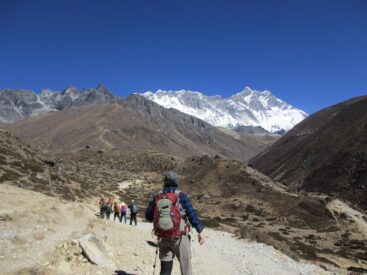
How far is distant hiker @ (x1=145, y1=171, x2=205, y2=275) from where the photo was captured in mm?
8555

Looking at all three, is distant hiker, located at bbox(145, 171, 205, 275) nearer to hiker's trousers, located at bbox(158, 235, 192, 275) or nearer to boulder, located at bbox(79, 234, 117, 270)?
hiker's trousers, located at bbox(158, 235, 192, 275)

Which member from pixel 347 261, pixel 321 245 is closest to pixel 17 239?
pixel 347 261

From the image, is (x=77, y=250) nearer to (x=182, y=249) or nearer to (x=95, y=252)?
(x=95, y=252)

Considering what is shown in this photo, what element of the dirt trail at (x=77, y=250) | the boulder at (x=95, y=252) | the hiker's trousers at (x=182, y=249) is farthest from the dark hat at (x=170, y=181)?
the boulder at (x=95, y=252)

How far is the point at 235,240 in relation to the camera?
95.5 ft

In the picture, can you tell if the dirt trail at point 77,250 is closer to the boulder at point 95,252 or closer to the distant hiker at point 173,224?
the boulder at point 95,252

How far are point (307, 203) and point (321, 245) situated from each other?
23.9 meters

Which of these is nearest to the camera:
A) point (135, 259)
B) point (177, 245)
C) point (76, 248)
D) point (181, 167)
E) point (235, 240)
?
point (177, 245)

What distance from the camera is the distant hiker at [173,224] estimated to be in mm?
8555

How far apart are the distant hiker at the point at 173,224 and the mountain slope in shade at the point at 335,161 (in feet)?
316

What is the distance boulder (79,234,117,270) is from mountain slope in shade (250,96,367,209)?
92962 mm

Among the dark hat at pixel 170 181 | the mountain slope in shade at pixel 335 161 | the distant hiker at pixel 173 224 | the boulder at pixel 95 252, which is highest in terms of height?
the mountain slope in shade at pixel 335 161

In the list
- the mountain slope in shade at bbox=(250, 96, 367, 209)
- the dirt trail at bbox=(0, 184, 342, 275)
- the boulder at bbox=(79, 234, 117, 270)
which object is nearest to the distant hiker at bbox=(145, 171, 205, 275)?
the dirt trail at bbox=(0, 184, 342, 275)

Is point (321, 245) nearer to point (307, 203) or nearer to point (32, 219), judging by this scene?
point (307, 203)
